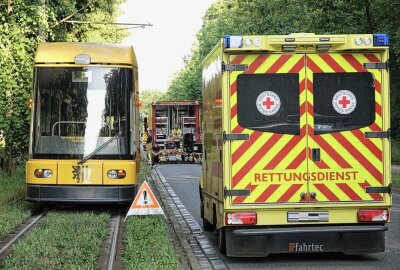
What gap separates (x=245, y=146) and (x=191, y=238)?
3223 millimetres

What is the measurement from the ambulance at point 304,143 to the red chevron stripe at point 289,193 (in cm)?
1

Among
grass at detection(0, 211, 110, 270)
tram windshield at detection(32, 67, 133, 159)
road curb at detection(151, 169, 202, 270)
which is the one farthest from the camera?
tram windshield at detection(32, 67, 133, 159)

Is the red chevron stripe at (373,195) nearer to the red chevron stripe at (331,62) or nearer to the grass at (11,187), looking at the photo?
the red chevron stripe at (331,62)

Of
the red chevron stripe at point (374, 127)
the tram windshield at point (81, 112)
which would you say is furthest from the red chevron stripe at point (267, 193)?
the tram windshield at point (81, 112)

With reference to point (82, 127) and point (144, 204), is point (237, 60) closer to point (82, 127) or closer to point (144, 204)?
point (144, 204)

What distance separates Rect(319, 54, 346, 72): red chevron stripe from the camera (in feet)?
30.4

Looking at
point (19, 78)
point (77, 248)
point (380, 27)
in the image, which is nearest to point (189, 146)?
point (77, 248)

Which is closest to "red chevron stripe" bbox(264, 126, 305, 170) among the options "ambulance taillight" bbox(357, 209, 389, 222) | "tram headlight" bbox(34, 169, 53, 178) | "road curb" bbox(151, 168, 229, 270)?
"ambulance taillight" bbox(357, 209, 389, 222)

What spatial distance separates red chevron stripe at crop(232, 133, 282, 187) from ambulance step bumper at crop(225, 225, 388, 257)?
647 millimetres

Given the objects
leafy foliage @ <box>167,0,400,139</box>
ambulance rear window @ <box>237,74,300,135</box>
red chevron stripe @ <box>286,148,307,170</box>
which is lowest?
red chevron stripe @ <box>286,148,307,170</box>

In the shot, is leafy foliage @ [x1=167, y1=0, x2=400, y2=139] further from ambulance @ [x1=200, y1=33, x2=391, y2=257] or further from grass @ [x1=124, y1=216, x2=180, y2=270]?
ambulance @ [x1=200, y1=33, x2=391, y2=257]

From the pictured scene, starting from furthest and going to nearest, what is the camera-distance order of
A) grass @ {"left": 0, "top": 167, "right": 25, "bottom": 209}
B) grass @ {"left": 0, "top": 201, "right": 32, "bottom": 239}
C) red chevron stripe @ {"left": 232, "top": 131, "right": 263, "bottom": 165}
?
1. grass @ {"left": 0, "top": 167, "right": 25, "bottom": 209}
2. grass @ {"left": 0, "top": 201, "right": 32, "bottom": 239}
3. red chevron stripe @ {"left": 232, "top": 131, "right": 263, "bottom": 165}

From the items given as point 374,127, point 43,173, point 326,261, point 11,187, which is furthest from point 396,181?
point 374,127

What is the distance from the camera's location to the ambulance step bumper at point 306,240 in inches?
357
